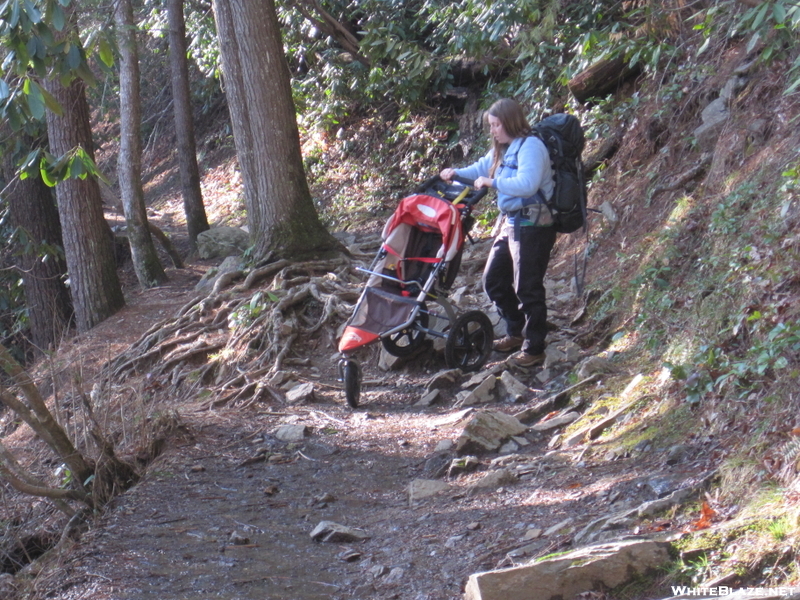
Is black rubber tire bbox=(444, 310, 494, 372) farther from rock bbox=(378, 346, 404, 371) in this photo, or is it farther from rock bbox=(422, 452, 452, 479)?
rock bbox=(422, 452, 452, 479)

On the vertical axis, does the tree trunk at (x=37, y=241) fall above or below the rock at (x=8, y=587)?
above

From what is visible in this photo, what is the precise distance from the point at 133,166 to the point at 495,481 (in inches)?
406

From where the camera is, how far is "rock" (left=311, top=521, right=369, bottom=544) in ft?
14.2

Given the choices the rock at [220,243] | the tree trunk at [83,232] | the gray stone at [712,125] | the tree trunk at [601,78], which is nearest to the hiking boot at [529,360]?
the gray stone at [712,125]

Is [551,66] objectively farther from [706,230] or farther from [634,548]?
Answer: [634,548]

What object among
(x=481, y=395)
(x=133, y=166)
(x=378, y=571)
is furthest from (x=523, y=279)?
(x=133, y=166)

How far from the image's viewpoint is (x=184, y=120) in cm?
1484

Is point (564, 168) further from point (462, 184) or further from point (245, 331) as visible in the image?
point (245, 331)

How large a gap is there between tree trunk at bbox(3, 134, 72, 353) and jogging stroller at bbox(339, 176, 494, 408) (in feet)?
25.2

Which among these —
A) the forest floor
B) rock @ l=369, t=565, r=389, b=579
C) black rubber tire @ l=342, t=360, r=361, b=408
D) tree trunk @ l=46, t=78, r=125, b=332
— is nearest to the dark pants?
the forest floor

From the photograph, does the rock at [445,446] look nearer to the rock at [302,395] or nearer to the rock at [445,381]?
the rock at [445,381]

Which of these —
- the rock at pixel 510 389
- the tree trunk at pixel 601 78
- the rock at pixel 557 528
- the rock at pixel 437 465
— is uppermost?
the tree trunk at pixel 601 78

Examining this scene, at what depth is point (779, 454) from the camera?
3.40 meters

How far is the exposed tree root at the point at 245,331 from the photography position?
7.77 meters
